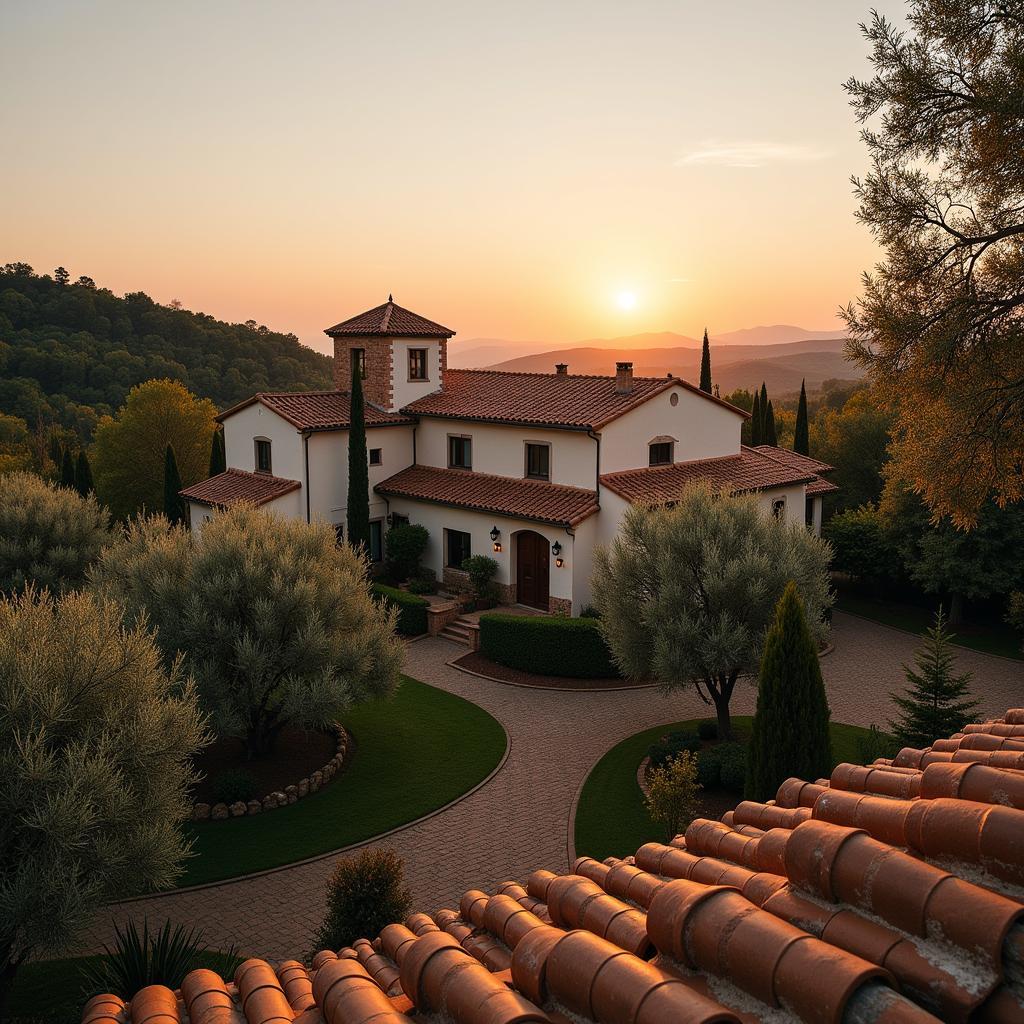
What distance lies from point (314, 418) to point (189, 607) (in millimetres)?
15637

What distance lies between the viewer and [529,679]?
23.8m

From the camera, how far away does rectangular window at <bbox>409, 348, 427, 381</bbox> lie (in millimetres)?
33594

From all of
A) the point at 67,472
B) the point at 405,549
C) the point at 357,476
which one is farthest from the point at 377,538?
the point at 67,472

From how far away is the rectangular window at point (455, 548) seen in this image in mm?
29672

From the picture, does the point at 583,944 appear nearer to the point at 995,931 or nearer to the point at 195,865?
the point at 995,931

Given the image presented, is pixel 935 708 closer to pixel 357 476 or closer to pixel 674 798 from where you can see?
pixel 674 798

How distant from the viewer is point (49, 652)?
9383mm

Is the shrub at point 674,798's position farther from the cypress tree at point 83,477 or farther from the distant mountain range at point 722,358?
the distant mountain range at point 722,358

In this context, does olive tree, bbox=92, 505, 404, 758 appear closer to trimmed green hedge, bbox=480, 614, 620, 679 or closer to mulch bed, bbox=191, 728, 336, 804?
mulch bed, bbox=191, 728, 336, 804

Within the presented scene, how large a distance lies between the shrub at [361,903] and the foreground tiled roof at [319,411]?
816 inches

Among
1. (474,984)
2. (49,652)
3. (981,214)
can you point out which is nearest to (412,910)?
(49,652)

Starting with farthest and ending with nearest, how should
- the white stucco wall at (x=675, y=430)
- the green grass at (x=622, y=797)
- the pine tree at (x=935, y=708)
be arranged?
the white stucco wall at (x=675, y=430) → the pine tree at (x=935, y=708) → the green grass at (x=622, y=797)

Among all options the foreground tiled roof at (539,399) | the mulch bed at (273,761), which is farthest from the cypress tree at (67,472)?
the mulch bed at (273,761)

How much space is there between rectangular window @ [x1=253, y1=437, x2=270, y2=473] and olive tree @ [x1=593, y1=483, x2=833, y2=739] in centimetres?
1755
